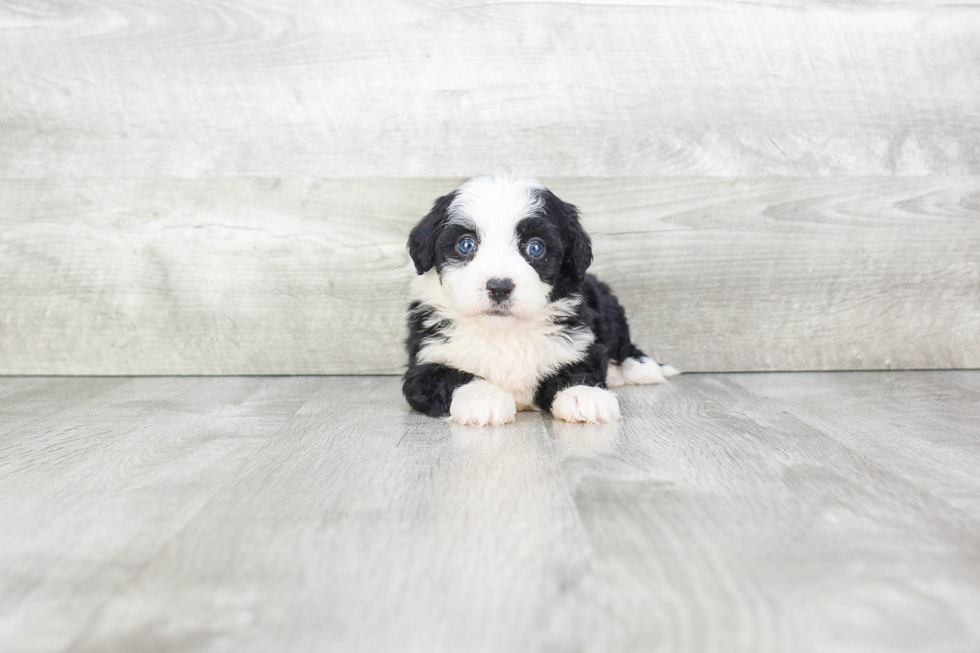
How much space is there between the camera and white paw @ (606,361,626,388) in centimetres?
282

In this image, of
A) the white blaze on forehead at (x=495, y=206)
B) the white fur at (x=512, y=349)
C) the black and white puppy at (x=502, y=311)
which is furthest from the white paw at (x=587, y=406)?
the white blaze on forehead at (x=495, y=206)

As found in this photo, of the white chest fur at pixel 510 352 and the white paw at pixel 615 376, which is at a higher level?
the white chest fur at pixel 510 352

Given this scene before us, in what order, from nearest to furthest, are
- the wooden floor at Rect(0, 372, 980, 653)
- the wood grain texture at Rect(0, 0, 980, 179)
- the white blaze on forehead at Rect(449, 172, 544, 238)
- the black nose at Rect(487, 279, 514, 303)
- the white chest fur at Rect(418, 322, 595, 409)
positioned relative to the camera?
the wooden floor at Rect(0, 372, 980, 653) → the black nose at Rect(487, 279, 514, 303) → the white blaze on forehead at Rect(449, 172, 544, 238) → the white chest fur at Rect(418, 322, 595, 409) → the wood grain texture at Rect(0, 0, 980, 179)

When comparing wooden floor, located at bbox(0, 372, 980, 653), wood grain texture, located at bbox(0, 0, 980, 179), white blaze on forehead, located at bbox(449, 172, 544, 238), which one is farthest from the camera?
wood grain texture, located at bbox(0, 0, 980, 179)

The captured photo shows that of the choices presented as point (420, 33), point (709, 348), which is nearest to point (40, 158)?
point (420, 33)

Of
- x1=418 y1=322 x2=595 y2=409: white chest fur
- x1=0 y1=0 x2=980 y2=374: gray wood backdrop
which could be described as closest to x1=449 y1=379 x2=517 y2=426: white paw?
x1=418 y1=322 x2=595 y2=409: white chest fur

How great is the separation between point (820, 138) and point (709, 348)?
89 centimetres

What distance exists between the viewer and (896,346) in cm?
309

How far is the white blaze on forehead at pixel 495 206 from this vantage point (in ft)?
7.12

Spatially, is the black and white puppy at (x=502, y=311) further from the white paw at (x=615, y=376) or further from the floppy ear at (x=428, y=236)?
the white paw at (x=615, y=376)

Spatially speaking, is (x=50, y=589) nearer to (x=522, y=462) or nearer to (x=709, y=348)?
(x=522, y=462)

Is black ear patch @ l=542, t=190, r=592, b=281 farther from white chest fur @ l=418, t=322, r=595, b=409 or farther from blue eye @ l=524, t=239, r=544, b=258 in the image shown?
white chest fur @ l=418, t=322, r=595, b=409

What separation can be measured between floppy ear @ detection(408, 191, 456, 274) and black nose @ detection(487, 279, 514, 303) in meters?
0.27

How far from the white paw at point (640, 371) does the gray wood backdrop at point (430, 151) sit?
0.28 metres
